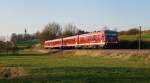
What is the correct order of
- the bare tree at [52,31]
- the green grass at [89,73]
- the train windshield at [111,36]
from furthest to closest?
1. the bare tree at [52,31]
2. the train windshield at [111,36]
3. the green grass at [89,73]

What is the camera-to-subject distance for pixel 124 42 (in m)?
74.9

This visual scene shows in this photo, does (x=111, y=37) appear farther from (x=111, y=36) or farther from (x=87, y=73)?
(x=87, y=73)

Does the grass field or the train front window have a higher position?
the train front window

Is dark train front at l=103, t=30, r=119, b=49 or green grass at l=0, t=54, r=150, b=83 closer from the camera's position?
green grass at l=0, t=54, r=150, b=83

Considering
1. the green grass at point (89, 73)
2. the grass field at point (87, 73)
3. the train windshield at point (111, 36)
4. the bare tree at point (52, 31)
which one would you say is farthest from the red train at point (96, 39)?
the bare tree at point (52, 31)

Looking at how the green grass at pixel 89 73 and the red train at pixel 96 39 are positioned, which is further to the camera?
the red train at pixel 96 39

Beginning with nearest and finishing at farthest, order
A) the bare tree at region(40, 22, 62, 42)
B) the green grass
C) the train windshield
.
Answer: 1. the green grass
2. the train windshield
3. the bare tree at region(40, 22, 62, 42)

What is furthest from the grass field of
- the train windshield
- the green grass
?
the train windshield

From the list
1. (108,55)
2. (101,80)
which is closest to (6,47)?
(108,55)

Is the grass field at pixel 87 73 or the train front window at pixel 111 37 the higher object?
the train front window at pixel 111 37

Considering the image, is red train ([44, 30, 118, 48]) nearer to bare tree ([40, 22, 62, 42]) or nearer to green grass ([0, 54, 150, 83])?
green grass ([0, 54, 150, 83])

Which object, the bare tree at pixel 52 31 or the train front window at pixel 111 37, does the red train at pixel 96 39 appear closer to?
the train front window at pixel 111 37

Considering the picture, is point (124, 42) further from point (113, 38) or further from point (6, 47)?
point (6, 47)

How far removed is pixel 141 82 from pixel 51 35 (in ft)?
468
